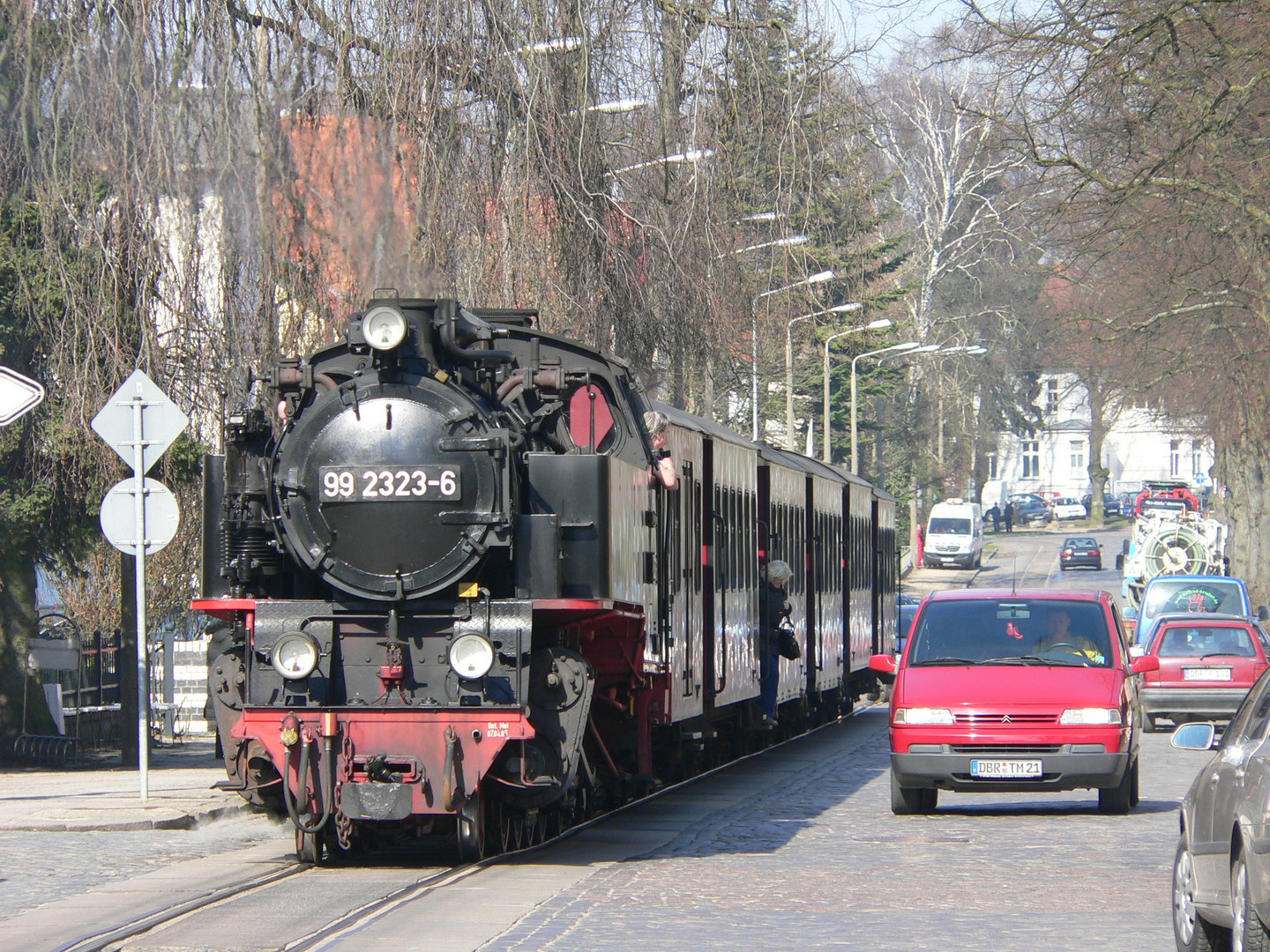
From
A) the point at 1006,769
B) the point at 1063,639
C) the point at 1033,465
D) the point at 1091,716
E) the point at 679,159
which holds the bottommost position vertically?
the point at 1006,769

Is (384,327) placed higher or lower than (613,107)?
lower

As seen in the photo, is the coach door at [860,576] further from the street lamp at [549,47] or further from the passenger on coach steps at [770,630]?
the street lamp at [549,47]

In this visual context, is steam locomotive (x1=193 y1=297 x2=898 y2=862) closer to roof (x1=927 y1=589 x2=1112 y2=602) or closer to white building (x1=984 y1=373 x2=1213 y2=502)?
roof (x1=927 y1=589 x2=1112 y2=602)

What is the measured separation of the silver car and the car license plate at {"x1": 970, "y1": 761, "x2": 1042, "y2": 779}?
544cm

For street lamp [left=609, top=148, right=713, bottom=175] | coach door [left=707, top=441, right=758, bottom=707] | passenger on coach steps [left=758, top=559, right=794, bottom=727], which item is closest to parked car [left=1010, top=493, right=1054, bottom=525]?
passenger on coach steps [left=758, top=559, right=794, bottom=727]

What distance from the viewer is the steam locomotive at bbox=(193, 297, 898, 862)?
34.0 feet

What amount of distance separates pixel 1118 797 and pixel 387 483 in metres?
6.31

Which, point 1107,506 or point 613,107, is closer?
point 613,107

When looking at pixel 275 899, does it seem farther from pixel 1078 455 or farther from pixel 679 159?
pixel 1078 455

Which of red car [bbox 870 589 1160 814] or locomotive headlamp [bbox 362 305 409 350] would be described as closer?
locomotive headlamp [bbox 362 305 409 350]

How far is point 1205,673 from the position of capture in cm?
2402

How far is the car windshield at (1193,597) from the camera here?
36.1 m

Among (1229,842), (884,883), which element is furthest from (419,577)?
(1229,842)

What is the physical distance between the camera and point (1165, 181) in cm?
2341
